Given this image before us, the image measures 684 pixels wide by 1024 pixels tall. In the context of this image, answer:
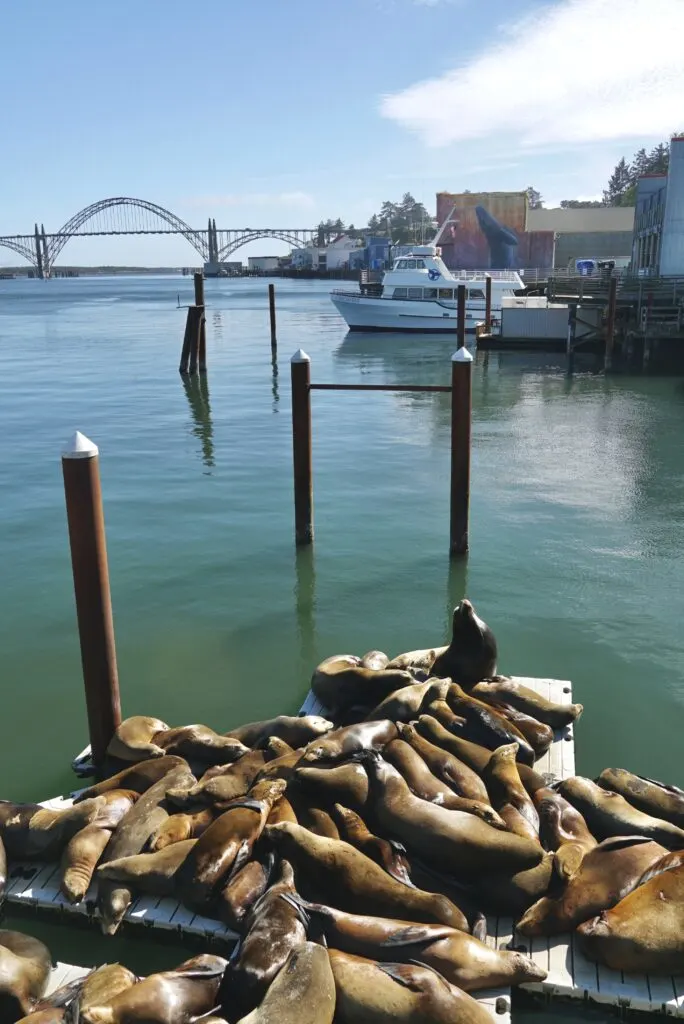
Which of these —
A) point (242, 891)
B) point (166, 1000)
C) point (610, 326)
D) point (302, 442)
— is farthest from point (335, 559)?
point (610, 326)

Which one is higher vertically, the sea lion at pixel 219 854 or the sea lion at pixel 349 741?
the sea lion at pixel 349 741

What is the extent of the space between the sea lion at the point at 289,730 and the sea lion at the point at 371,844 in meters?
1.18

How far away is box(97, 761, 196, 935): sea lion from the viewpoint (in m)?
4.63

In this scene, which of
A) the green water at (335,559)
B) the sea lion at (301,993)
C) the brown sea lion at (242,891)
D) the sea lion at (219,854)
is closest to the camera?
the sea lion at (301,993)

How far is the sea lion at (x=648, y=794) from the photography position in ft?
17.0

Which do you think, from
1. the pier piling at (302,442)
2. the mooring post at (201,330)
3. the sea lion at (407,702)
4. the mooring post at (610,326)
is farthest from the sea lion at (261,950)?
the mooring post at (610,326)

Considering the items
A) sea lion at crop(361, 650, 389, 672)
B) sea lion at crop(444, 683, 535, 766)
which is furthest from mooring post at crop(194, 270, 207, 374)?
sea lion at crop(444, 683, 535, 766)

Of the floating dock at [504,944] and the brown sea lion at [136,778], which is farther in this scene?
the brown sea lion at [136,778]

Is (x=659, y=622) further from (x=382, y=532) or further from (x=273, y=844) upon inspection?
(x=273, y=844)

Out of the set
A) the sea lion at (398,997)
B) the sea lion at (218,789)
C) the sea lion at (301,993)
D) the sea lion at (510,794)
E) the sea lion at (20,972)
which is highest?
the sea lion at (301,993)

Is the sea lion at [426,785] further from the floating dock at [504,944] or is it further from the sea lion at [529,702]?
the sea lion at [529,702]

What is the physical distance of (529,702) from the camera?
21.1 ft

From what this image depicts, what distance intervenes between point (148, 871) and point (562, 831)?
2.25 m

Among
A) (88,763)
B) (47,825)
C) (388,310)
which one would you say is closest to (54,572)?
(88,763)
